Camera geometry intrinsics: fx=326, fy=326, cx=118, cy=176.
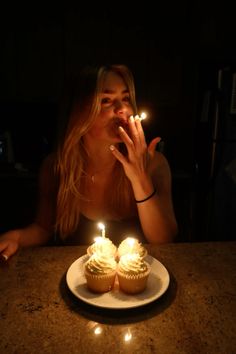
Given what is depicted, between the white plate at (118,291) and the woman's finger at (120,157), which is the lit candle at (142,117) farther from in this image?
the white plate at (118,291)

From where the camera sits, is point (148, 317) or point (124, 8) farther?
point (124, 8)

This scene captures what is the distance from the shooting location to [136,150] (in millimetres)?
1531

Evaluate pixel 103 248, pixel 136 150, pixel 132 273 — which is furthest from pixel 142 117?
pixel 132 273

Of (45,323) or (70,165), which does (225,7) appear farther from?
(45,323)

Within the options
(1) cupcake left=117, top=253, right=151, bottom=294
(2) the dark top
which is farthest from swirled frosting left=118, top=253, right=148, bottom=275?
(2) the dark top

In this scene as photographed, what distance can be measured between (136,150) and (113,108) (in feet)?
0.91

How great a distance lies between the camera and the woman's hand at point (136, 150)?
1516 millimetres

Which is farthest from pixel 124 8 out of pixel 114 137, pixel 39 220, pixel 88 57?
pixel 39 220

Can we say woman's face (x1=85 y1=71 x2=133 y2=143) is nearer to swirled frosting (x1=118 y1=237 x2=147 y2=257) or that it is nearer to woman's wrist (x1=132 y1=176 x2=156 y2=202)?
woman's wrist (x1=132 y1=176 x2=156 y2=202)

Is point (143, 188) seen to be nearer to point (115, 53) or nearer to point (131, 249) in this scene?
point (131, 249)

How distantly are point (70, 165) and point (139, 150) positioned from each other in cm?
48

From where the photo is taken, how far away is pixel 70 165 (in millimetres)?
1834

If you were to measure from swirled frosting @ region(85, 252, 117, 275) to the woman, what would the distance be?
45 cm

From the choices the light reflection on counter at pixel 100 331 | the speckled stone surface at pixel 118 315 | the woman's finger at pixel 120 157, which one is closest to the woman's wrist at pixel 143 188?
the woman's finger at pixel 120 157
